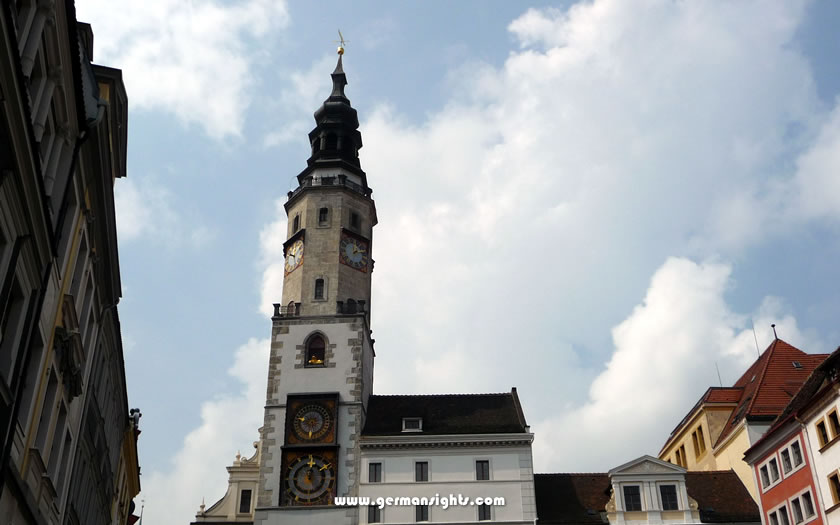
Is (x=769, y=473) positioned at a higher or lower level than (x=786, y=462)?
higher

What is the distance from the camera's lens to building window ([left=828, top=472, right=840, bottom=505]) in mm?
37781

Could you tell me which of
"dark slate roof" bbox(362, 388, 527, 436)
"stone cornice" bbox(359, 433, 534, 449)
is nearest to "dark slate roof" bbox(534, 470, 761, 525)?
"stone cornice" bbox(359, 433, 534, 449)

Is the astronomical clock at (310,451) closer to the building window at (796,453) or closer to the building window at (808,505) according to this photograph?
the building window at (796,453)

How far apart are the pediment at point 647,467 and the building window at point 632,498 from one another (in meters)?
0.91

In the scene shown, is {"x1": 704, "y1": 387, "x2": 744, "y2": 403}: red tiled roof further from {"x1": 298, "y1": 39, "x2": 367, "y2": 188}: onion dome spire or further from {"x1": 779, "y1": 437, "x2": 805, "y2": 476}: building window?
{"x1": 298, "y1": 39, "x2": 367, "y2": 188}: onion dome spire

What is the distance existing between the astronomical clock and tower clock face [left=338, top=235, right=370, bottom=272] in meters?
10.2

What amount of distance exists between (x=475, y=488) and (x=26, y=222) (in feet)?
119

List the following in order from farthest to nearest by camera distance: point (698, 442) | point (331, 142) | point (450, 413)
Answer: point (331, 142) → point (698, 442) → point (450, 413)

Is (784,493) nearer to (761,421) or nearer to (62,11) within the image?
(761,421)

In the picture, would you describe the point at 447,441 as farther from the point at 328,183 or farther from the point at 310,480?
the point at 328,183

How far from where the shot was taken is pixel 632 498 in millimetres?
49156

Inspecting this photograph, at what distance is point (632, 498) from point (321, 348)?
21.0 m

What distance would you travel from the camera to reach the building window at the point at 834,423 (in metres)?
37.8

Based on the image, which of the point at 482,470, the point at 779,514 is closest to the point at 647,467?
the point at 779,514
